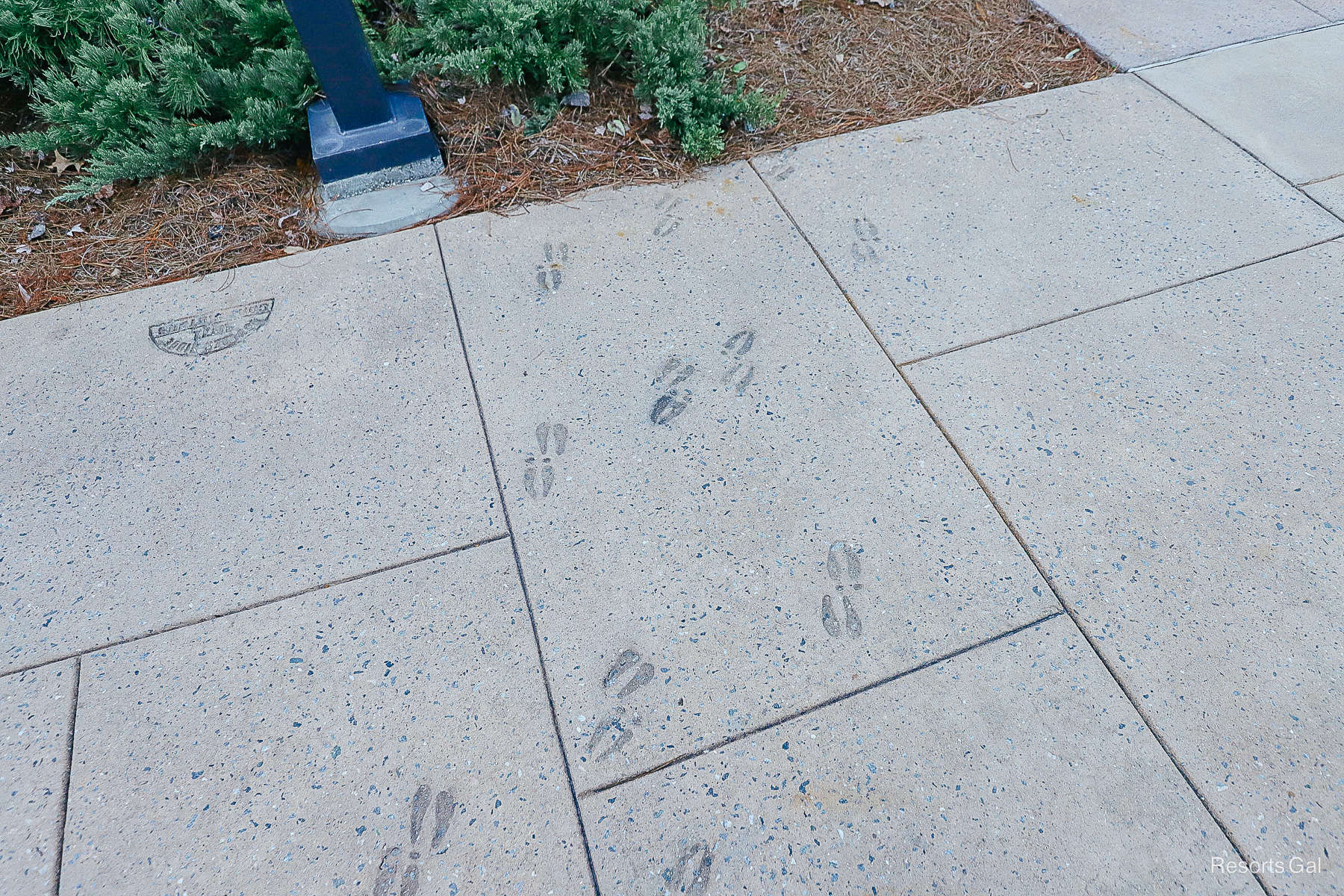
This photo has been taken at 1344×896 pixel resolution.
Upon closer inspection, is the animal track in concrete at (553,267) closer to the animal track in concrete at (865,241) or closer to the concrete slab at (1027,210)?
the concrete slab at (1027,210)

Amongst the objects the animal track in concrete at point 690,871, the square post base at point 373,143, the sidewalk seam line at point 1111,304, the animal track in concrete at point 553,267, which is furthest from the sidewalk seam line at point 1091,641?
the square post base at point 373,143

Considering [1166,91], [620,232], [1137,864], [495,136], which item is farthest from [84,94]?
[1166,91]

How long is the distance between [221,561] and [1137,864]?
212 cm

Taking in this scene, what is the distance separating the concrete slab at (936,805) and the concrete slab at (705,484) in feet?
0.27

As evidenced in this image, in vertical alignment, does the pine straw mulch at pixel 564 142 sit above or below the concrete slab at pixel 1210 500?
above

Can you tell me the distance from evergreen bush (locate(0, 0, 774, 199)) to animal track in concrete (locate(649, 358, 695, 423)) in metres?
1.04

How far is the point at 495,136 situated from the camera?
3.03 m

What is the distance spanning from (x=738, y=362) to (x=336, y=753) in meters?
1.44

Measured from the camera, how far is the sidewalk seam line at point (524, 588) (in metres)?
1.53

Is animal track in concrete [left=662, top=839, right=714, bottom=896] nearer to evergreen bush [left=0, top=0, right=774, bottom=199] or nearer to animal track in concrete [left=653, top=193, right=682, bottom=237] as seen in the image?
animal track in concrete [left=653, top=193, right=682, bottom=237]

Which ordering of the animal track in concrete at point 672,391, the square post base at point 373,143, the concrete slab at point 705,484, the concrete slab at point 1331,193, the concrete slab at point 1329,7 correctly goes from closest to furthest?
the concrete slab at point 705,484
the animal track in concrete at point 672,391
the concrete slab at point 1331,193
the square post base at point 373,143
the concrete slab at point 1329,7

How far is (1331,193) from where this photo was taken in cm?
271

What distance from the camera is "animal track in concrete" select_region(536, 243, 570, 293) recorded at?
2562mm

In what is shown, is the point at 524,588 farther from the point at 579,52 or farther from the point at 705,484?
the point at 579,52
